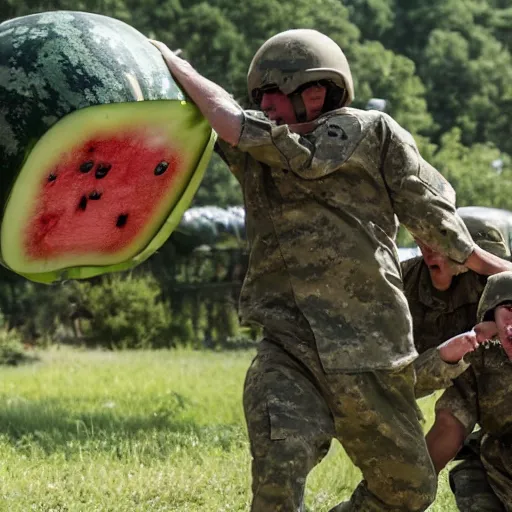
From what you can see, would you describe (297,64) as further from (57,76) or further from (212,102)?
(57,76)

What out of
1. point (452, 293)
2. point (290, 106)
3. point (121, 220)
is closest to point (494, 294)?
point (452, 293)

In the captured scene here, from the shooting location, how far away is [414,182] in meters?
5.21

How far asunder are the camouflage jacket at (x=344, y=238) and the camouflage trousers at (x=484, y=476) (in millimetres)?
1143

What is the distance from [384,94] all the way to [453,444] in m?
28.5

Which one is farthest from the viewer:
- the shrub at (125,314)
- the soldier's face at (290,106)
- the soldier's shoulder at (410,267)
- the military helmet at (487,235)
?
the shrub at (125,314)

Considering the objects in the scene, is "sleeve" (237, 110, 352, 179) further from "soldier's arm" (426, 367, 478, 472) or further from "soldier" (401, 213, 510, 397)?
"soldier's arm" (426, 367, 478, 472)

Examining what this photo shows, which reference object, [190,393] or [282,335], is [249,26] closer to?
[190,393]

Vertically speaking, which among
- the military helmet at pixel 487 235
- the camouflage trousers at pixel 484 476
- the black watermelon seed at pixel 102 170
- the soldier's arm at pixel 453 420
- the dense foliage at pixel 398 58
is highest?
the black watermelon seed at pixel 102 170

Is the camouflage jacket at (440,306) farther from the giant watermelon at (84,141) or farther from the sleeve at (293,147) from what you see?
the giant watermelon at (84,141)

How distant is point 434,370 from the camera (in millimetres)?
5562

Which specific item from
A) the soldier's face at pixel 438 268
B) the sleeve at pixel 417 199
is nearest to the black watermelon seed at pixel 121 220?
the sleeve at pixel 417 199

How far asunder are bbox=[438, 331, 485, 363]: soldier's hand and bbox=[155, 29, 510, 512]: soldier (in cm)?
34

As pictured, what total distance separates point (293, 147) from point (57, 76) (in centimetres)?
91

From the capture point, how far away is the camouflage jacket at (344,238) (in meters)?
5.13
